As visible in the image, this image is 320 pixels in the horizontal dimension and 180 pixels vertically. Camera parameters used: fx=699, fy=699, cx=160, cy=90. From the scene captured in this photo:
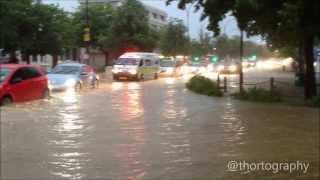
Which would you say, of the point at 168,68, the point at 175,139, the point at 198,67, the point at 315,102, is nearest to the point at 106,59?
the point at 198,67

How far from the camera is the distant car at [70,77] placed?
31172mm

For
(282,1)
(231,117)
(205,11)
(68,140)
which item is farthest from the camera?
(205,11)

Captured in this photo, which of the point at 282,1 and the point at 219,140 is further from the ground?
the point at 282,1

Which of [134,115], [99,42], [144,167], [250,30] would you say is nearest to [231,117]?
[134,115]

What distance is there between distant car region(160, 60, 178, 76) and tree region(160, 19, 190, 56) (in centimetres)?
1749

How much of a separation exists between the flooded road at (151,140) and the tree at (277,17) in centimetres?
289

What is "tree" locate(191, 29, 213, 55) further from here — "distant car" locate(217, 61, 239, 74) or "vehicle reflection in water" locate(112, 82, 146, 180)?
"vehicle reflection in water" locate(112, 82, 146, 180)

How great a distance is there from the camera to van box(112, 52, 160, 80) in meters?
50.0

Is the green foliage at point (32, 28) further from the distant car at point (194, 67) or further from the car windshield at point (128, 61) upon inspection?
the distant car at point (194, 67)

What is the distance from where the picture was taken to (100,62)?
3278 inches

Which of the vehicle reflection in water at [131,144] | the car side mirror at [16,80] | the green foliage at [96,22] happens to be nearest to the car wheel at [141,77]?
the green foliage at [96,22]

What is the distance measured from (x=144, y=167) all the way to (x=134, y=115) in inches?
392

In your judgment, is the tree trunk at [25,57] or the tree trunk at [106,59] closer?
the tree trunk at [25,57]

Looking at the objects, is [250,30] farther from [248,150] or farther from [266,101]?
[248,150]
